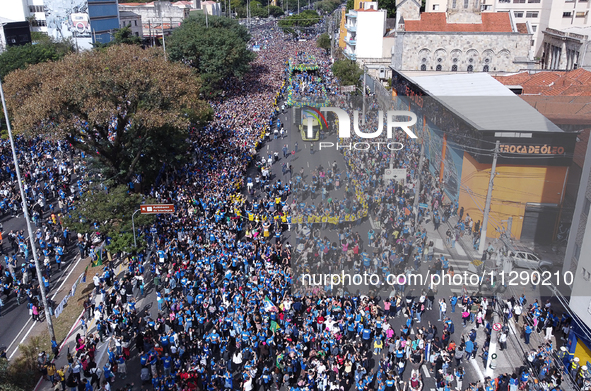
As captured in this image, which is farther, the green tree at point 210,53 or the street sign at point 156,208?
the green tree at point 210,53

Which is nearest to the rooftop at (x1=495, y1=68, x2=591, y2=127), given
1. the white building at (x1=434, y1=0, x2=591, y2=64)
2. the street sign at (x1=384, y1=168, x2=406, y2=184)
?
the street sign at (x1=384, y1=168, x2=406, y2=184)

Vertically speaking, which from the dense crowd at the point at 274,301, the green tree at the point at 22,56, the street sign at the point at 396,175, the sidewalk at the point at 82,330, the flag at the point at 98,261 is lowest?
the sidewalk at the point at 82,330

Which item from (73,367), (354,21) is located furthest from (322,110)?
(354,21)

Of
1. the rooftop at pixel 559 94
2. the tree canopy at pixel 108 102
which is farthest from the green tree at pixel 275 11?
the tree canopy at pixel 108 102

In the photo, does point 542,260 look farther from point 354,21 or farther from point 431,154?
point 354,21

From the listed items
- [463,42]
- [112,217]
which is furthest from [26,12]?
[112,217]

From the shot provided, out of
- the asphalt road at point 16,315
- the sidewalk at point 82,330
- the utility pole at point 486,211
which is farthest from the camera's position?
the utility pole at point 486,211

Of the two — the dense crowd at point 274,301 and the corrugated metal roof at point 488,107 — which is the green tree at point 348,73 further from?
the dense crowd at point 274,301

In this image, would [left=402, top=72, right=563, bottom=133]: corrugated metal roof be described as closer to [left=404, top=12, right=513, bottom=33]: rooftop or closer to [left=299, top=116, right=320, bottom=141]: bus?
[left=299, top=116, right=320, bottom=141]: bus
